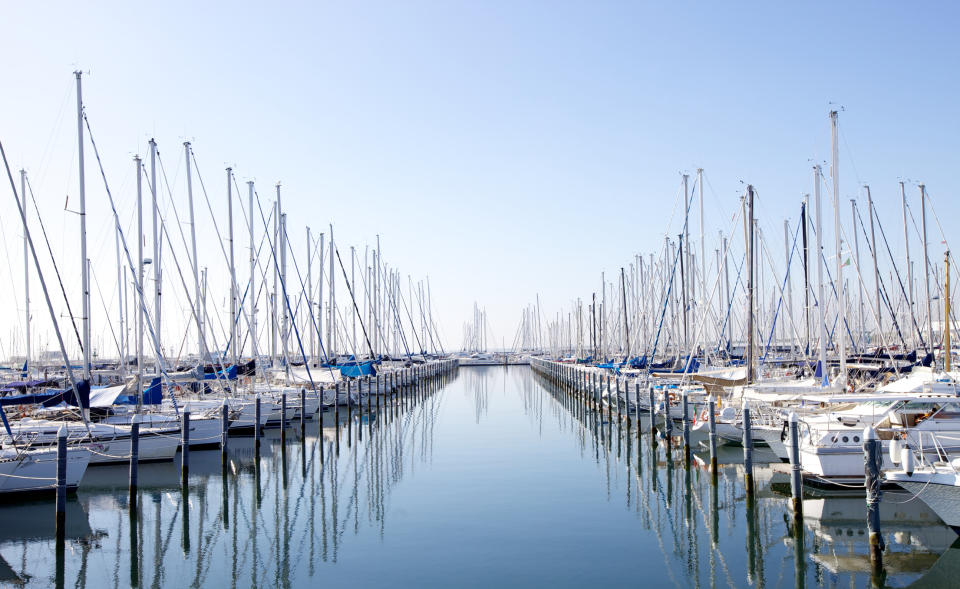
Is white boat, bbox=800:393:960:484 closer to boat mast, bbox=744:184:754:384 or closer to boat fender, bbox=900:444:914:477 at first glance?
boat fender, bbox=900:444:914:477

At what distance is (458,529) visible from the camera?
1773cm

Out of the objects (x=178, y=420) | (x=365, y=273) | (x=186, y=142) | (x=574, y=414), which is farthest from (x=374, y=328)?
(x=178, y=420)

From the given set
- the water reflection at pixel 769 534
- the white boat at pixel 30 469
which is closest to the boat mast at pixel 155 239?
the white boat at pixel 30 469

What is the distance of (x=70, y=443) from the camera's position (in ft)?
71.3

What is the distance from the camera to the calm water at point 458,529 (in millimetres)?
14336

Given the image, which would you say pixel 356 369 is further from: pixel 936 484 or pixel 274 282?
pixel 936 484

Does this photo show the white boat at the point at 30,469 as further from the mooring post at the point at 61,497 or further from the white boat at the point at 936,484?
the white boat at the point at 936,484

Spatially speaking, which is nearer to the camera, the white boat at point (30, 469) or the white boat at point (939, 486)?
the white boat at point (939, 486)

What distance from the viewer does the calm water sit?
14.3 m

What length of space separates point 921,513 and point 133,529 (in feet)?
57.6

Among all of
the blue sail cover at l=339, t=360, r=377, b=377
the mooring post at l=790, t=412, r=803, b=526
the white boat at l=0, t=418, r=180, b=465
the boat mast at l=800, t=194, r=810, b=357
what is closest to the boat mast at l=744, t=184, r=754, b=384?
the boat mast at l=800, t=194, r=810, b=357

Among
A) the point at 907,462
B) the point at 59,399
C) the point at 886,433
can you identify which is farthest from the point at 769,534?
the point at 59,399

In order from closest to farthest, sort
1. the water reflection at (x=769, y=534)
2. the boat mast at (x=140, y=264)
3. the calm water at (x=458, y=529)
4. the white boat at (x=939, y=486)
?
1. the water reflection at (x=769, y=534)
2. the calm water at (x=458, y=529)
3. the white boat at (x=939, y=486)
4. the boat mast at (x=140, y=264)

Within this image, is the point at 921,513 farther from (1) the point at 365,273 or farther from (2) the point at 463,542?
(1) the point at 365,273
